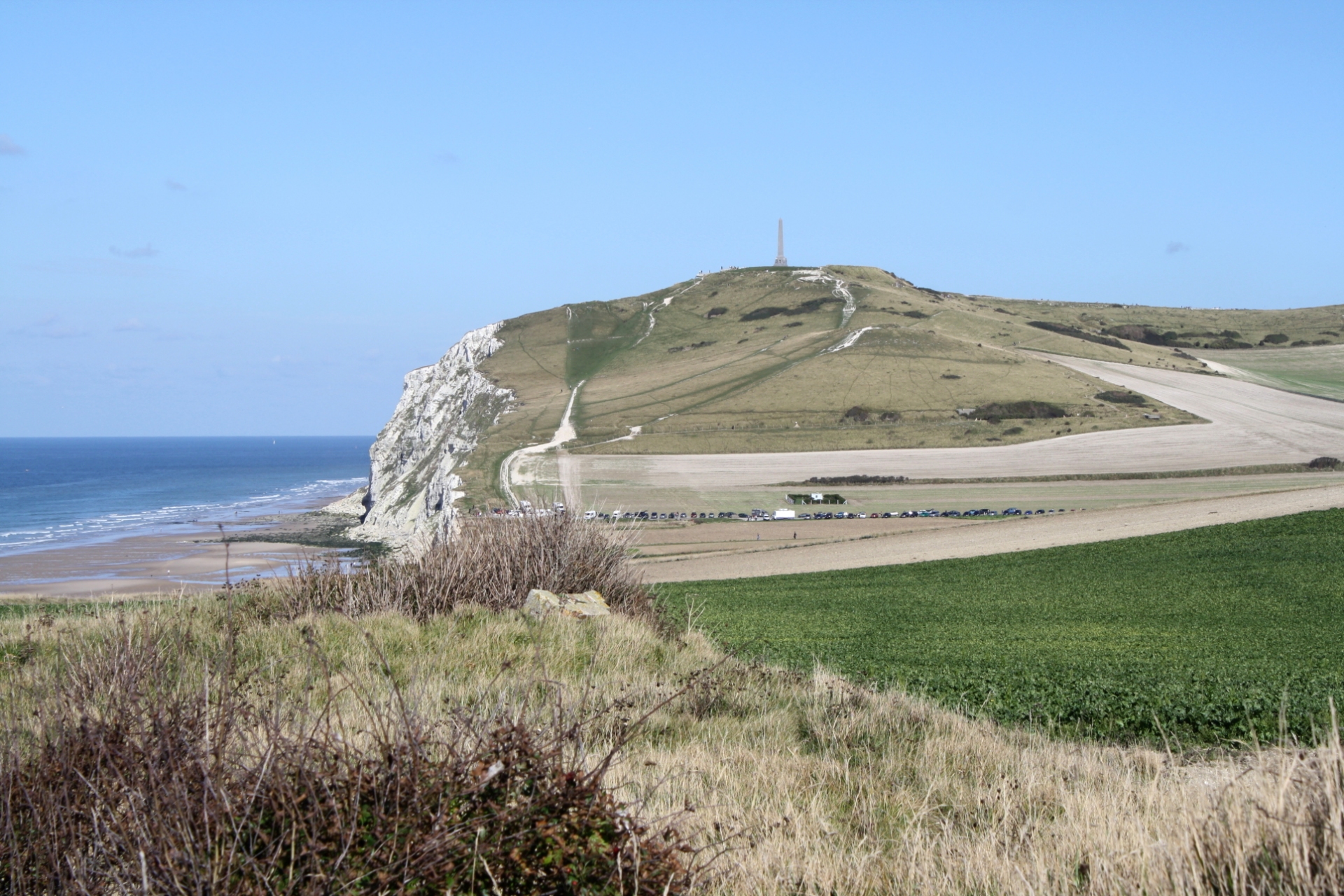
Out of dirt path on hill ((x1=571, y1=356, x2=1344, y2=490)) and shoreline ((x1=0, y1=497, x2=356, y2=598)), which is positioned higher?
dirt path on hill ((x1=571, y1=356, x2=1344, y2=490))

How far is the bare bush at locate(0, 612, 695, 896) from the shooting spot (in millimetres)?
3404

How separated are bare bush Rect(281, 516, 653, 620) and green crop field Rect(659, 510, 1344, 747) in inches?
92.6

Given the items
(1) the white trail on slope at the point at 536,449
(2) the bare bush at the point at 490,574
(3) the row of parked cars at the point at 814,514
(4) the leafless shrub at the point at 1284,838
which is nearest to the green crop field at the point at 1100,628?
(4) the leafless shrub at the point at 1284,838

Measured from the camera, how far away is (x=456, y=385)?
128 meters

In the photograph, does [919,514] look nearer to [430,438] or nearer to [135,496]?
[430,438]

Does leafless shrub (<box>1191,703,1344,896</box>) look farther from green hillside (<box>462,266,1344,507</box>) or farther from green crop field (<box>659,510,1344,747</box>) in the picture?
green hillside (<box>462,266,1344,507</box>)

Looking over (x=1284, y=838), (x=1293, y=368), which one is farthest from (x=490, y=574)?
(x=1293, y=368)

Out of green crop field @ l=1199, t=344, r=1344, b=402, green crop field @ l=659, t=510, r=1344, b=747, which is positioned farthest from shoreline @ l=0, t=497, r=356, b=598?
green crop field @ l=1199, t=344, r=1344, b=402

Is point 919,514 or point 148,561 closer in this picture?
point 148,561

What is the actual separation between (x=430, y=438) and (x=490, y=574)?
108 metres

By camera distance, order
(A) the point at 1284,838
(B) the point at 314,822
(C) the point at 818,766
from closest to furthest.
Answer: (B) the point at 314,822
(A) the point at 1284,838
(C) the point at 818,766

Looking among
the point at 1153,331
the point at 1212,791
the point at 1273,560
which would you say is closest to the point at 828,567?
the point at 1273,560

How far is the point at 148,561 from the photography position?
54312 mm

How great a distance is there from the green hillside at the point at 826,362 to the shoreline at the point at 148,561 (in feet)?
59.2
